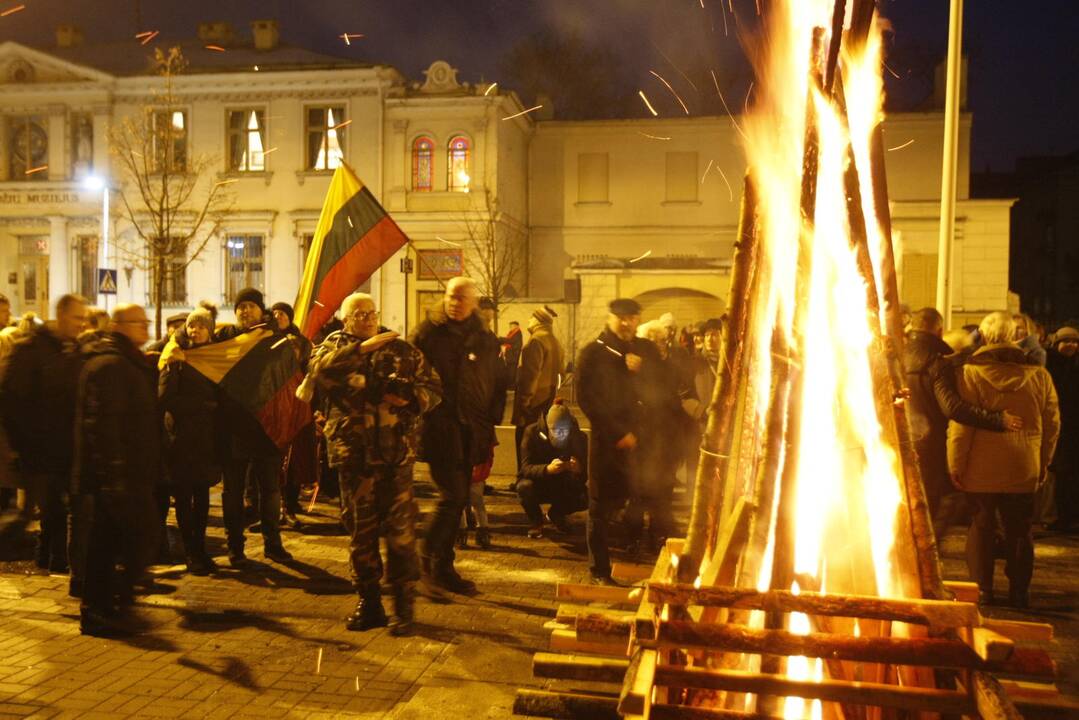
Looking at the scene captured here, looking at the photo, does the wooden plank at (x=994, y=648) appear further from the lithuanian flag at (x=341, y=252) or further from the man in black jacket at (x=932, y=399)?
the lithuanian flag at (x=341, y=252)

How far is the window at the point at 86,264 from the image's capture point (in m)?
31.8

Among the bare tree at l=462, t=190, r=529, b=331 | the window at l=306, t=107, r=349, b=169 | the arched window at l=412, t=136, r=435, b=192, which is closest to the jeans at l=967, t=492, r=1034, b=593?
the bare tree at l=462, t=190, r=529, b=331

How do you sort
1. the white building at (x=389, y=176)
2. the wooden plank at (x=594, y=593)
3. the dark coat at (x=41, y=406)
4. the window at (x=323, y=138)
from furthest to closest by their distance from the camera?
the window at (x=323, y=138) → the white building at (x=389, y=176) → the dark coat at (x=41, y=406) → the wooden plank at (x=594, y=593)

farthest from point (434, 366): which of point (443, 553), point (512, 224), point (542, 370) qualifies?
point (512, 224)

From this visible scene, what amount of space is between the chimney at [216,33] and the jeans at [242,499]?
3203cm

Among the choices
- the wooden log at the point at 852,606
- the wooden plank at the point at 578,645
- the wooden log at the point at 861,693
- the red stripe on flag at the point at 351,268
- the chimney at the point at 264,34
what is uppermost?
the chimney at the point at 264,34

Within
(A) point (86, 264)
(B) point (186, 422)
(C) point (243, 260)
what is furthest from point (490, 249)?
(B) point (186, 422)

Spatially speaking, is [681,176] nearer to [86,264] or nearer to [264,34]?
[264,34]

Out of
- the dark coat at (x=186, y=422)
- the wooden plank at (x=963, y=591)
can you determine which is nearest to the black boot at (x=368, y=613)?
the dark coat at (x=186, y=422)

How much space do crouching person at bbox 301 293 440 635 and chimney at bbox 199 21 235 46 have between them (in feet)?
110

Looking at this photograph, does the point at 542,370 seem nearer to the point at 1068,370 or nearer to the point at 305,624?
the point at 305,624

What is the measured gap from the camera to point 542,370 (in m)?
8.93

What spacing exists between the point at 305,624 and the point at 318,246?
392cm

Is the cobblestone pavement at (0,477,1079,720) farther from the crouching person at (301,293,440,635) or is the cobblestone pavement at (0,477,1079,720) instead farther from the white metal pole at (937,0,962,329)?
the white metal pole at (937,0,962,329)
